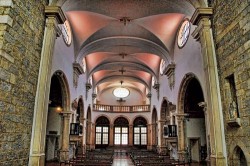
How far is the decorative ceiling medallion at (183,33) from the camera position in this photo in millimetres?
11280

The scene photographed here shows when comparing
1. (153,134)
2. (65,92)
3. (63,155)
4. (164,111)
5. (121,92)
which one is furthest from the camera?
(121,92)

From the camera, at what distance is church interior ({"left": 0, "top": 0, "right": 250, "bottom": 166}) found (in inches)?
212

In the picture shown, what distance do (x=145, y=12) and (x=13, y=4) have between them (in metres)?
7.19

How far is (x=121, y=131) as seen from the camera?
26.8m

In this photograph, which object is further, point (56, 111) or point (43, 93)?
point (56, 111)

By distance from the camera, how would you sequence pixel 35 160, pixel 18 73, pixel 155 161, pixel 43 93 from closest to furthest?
pixel 18 73
pixel 35 160
pixel 43 93
pixel 155 161

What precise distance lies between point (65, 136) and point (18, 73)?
7.10m

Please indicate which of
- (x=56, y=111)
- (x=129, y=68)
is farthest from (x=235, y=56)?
(x=129, y=68)

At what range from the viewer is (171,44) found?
44.9ft

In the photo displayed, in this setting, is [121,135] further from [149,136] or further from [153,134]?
[153,134]

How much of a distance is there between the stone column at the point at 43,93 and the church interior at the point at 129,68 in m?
0.03

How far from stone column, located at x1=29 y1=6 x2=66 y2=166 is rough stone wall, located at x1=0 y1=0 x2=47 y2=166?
0.47 ft

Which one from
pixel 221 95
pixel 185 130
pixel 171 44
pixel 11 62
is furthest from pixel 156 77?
pixel 11 62

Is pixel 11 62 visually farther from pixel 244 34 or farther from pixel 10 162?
pixel 244 34
